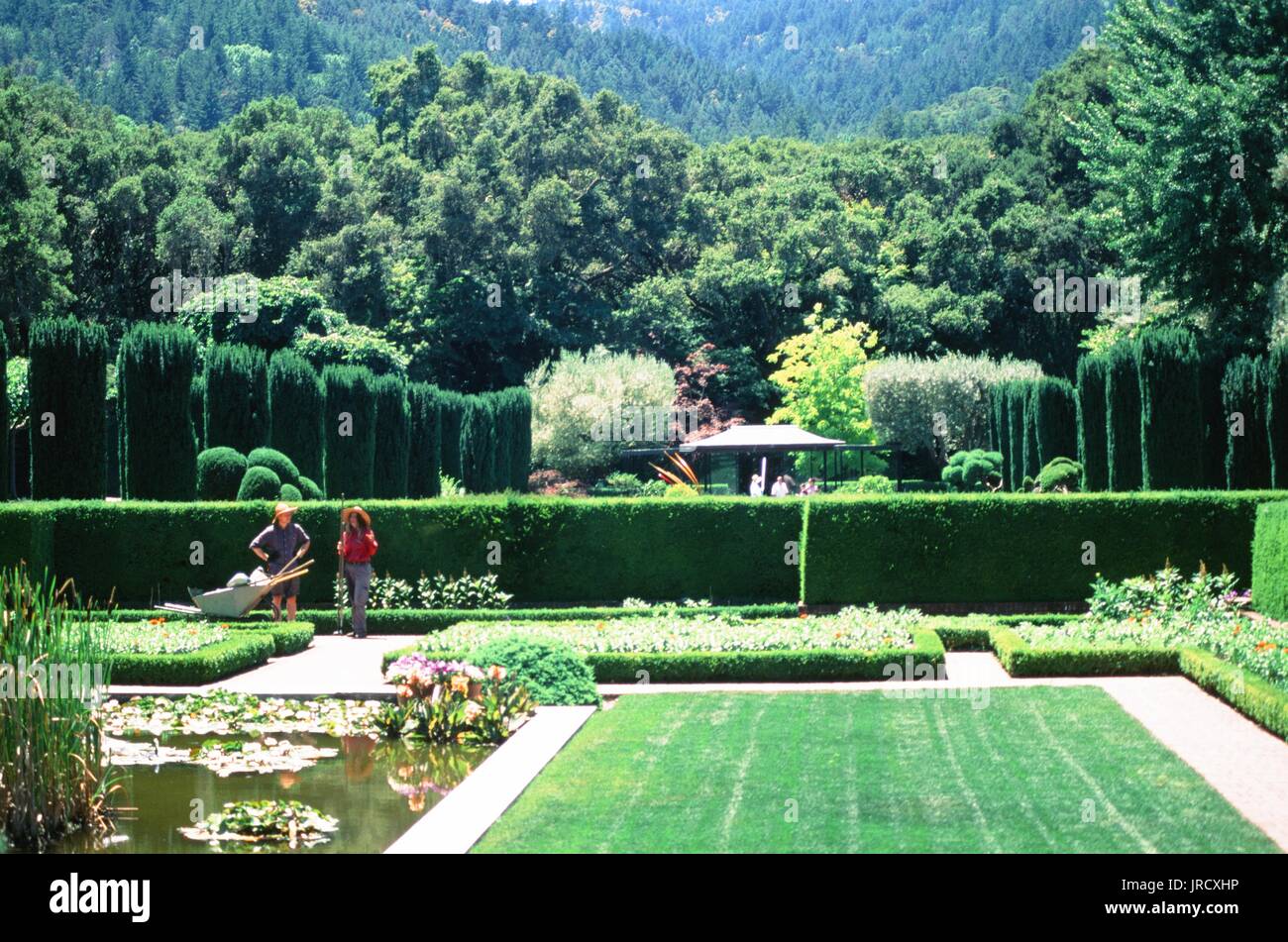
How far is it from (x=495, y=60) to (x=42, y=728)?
124 meters

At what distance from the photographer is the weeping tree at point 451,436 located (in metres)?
46.1

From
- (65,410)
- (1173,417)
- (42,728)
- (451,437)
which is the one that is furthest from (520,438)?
(42,728)

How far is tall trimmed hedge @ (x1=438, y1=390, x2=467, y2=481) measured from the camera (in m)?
46.1

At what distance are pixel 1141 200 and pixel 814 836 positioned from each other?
23.6 meters

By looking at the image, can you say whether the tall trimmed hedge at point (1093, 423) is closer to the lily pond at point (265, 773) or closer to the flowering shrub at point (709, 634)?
the flowering shrub at point (709, 634)

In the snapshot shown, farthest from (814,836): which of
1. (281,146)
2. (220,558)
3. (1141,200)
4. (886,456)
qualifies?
(281,146)

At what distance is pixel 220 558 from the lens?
74.1 feet

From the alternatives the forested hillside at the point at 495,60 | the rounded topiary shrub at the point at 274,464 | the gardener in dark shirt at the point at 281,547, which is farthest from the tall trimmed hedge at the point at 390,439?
the forested hillside at the point at 495,60

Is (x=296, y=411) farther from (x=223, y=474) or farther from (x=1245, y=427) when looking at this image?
(x=1245, y=427)

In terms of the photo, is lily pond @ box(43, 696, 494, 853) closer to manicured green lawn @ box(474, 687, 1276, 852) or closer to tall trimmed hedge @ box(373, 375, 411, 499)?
manicured green lawn @ box(474, 687, 1276, 852)

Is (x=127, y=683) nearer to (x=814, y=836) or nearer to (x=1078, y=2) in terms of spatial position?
(x=814, y=836)

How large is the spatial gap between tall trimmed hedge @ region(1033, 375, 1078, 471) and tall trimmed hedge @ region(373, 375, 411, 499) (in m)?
15.6

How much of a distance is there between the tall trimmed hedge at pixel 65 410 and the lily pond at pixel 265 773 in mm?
12332

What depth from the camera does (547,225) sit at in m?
59.9
